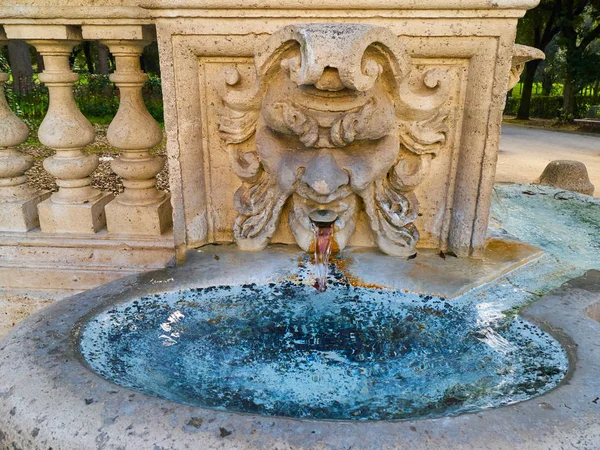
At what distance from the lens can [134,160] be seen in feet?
8.32

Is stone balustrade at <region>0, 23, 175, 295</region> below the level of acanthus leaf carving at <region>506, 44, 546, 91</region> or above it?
below

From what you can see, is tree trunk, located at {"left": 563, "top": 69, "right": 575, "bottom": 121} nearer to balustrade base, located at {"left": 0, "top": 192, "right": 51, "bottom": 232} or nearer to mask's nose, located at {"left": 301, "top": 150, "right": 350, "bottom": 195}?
mask's nose, located at {"left": 301, "top": 150, "right": 350, "bottom": 195}

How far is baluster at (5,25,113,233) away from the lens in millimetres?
2410

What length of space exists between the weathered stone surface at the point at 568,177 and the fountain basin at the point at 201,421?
332cm

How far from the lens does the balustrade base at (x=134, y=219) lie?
249cm

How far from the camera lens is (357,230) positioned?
2.23 meters

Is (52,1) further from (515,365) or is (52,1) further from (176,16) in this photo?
(515,365)

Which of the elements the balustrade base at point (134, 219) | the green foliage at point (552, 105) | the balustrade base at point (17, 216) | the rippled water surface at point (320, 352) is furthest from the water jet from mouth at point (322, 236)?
the green foliage at point (552, 105)

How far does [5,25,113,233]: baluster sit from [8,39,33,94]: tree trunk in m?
11.7

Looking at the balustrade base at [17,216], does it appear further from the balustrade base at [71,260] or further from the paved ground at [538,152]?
the paved ground at [538,152]

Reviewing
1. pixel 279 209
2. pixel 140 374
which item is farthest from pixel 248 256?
pixel 140 374

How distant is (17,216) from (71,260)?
1.15ft

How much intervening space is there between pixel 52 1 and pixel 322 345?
178 cm

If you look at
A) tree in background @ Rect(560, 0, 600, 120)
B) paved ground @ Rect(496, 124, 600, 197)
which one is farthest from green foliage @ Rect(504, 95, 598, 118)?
paved ground @ Rect(496, 124, 600, 197)
